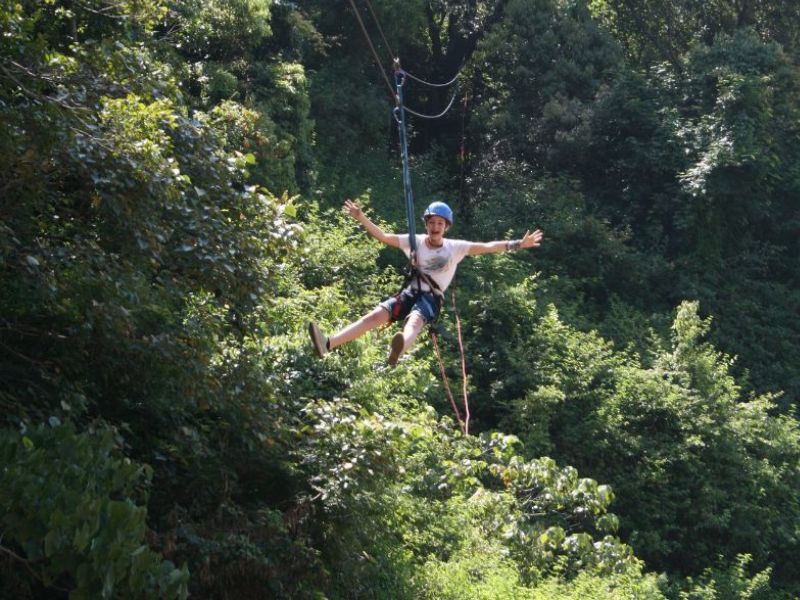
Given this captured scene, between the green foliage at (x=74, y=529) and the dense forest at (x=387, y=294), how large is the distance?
2 centimetres

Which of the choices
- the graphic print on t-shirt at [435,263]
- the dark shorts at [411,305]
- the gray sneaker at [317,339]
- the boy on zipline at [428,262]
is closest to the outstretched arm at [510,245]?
the boy on zipline at [428,262]

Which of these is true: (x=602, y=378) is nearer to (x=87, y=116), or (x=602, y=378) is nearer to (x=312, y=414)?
(x=312, y=414)

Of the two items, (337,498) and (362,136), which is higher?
(362,136)

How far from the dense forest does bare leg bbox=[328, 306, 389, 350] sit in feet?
2.72

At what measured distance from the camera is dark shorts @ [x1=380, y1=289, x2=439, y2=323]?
8906mm

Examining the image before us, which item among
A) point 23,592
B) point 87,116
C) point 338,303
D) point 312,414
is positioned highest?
point 338,303

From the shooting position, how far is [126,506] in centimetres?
593

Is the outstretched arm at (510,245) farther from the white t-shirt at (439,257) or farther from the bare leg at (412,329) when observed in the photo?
the bare leg at (412,329)

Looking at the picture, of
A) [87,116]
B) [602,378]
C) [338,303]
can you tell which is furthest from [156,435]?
[602,378]

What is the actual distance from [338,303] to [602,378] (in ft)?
15.1

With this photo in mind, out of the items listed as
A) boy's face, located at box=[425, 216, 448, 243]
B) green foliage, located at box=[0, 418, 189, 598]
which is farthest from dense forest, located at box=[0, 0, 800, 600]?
boy's face, located at box=[425, 216, 448, 243]

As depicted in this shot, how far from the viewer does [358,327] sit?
8656 millimetres

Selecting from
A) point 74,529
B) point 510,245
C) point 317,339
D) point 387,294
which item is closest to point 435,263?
point 510,245

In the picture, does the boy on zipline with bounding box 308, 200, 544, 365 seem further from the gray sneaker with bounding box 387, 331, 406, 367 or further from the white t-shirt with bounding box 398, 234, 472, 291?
the gray sneaker with bounding box 387, 331, 406, 367
